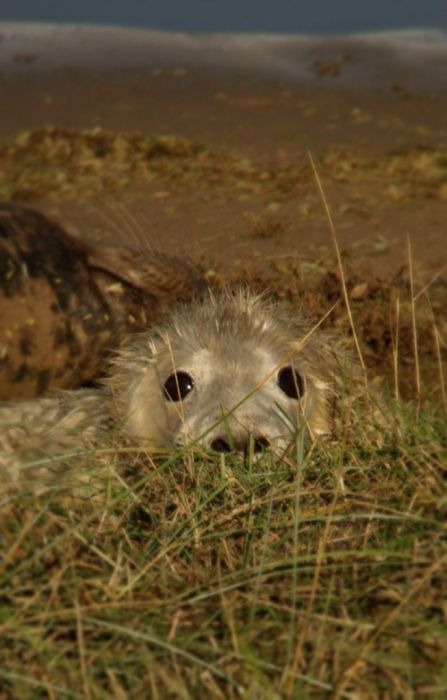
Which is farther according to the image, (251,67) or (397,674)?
(251,67)

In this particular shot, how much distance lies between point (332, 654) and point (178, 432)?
146cm

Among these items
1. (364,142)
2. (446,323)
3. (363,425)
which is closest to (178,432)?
(363,425)

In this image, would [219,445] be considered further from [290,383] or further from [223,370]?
[290,383]

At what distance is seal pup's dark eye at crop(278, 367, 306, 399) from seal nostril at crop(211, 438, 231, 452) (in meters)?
0.51

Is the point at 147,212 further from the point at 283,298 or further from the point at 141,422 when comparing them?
the point at 141,422

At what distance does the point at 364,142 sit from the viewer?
9.95 metres

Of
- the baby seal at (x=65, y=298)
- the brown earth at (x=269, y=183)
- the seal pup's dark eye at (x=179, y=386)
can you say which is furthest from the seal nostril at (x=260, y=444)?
the baby seal at (x=65, y=298)

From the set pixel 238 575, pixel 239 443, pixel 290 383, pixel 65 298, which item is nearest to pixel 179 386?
pixel 290 383

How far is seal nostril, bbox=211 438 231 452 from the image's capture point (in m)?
3.84

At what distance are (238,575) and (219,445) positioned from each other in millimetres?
789

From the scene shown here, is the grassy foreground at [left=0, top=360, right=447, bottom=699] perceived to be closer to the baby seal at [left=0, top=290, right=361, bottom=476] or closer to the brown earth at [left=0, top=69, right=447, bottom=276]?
the baby seal at [left=0, top=290, right=361, bottom=476]

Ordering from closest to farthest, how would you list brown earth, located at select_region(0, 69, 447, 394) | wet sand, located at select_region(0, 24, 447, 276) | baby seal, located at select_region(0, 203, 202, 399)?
baby seal, located at select_region(0, 203, 202, 399), brown earth, located at select_region(0, 69, 447, 394), wet sand, located at select_region(0, 24, 447, 276)

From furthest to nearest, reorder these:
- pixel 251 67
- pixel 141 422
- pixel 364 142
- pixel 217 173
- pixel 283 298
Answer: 1. pixel 251 67
2. pixel 364 142
3. pixel 217 173
4. pixel 283 298
5. pixel 141 422

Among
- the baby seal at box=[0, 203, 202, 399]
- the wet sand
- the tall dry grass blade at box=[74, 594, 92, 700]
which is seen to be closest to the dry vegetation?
the tall dry grass blade at box=[74, 594, 92, 700]
